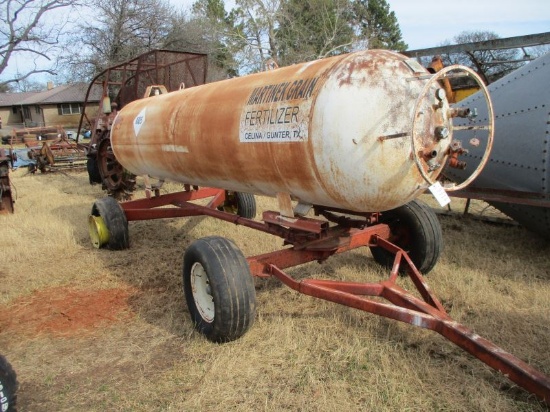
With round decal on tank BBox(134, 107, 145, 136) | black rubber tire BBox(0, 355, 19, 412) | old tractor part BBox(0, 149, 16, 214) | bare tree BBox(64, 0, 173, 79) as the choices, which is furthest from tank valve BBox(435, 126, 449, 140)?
bare tree BBox(64, 0, 173, 79)

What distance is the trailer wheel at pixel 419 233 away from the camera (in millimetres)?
4238

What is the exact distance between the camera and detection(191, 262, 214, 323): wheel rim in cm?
363

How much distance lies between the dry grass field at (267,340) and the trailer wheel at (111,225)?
217 millimetres

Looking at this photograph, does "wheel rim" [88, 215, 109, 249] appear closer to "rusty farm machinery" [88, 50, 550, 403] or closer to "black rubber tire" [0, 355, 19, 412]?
"rusty farm machinery" [88, 50, 550, 403]

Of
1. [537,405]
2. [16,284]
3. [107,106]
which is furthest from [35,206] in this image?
[537,405]

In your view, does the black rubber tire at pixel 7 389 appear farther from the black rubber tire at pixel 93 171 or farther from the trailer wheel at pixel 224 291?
the black rubber tire at pixel 93 171

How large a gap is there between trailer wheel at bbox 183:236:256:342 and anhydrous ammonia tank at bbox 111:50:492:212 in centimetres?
64

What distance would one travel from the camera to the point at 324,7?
97.3 ft

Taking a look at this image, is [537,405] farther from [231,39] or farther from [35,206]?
[231,39]

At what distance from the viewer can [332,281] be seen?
342cm

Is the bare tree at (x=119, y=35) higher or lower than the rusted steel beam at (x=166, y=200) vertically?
higher

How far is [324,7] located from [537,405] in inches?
1197

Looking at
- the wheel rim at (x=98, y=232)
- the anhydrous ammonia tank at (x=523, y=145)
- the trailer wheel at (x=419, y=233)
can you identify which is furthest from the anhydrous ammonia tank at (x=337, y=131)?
the wheel rim at (x=98, y=232)

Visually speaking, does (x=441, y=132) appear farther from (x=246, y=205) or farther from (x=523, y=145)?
(x=246, y=205)
